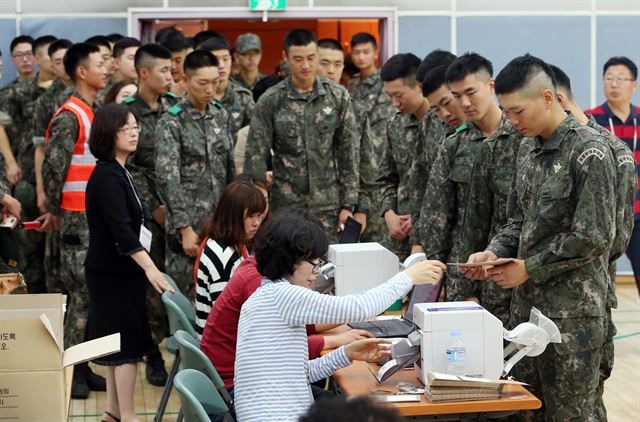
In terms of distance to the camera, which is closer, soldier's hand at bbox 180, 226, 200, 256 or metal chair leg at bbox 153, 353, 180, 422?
metal chair leg at bbox 153, 353, 180, 422

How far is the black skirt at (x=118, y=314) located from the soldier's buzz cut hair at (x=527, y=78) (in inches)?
82.9

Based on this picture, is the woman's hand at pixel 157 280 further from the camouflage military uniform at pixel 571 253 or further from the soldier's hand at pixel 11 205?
→ the camouflage military uniform at pixel 571 253

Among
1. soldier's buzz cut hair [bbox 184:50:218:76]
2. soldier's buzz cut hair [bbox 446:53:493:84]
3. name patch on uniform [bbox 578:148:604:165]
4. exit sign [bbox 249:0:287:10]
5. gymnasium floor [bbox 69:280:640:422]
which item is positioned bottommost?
gymnasium floor [bbox 69:280:640:422]

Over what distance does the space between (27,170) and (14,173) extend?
0.41 m

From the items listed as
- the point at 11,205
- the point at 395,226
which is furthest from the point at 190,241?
the point at 395,226

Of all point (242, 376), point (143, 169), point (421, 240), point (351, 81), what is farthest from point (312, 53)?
point (242, 376)

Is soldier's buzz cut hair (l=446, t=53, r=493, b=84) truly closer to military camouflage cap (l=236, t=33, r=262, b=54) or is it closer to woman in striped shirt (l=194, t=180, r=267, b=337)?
woman in striped shirt (l=194, t=180, r=267, b=337)

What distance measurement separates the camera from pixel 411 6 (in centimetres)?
927

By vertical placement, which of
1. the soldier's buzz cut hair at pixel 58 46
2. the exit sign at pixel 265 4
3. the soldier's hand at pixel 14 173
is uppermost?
the exit sign at pixel 265 4

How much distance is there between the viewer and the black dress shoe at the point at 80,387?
604 cm

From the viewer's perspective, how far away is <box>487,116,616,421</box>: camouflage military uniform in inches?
147

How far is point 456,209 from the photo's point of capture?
5.15 m

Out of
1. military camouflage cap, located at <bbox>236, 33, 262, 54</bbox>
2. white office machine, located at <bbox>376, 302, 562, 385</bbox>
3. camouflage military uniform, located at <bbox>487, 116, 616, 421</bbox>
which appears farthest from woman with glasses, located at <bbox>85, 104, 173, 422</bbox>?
military camouflage cap, located at <bbox>236, 33, 262, 54</bbox>

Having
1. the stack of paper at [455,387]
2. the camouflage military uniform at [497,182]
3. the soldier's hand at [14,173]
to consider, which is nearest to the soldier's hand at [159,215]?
the soldier's hand at [14,173]
